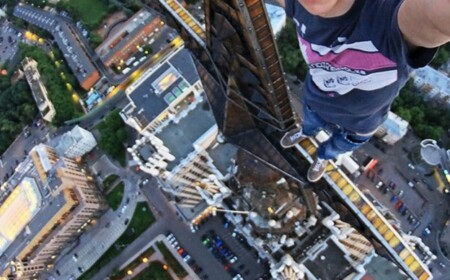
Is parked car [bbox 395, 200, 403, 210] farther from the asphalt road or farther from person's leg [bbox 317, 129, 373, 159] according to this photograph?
person's leg [bbox 317, 129, 373, 159]

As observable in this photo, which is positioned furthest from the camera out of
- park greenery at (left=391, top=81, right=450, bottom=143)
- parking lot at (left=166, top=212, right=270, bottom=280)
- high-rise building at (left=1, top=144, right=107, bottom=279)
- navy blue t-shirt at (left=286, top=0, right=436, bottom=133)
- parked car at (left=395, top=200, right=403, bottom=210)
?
high-rise building at (left=1, top=144, right=107, bottom=279)

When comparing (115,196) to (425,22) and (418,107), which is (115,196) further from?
(425,22)

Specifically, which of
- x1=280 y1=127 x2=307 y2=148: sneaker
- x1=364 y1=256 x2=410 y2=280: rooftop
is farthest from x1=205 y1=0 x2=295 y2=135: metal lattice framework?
x1=364 y1=256 x2=410 y2=280: rooftop

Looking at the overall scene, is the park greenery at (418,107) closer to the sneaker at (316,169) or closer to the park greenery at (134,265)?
→ the park greenery at (134,265)

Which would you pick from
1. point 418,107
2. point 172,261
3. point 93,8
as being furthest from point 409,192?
point 93,8

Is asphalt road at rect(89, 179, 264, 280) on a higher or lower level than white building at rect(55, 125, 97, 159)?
lower

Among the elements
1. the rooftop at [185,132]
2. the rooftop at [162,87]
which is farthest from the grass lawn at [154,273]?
the rooftop at [185,132]
